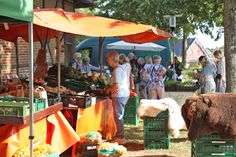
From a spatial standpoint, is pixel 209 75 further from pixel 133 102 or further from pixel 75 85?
pixel 75 85

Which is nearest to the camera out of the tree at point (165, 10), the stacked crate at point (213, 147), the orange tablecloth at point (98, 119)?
the stacked crate at point (213, 147)

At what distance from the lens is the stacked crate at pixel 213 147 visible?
22.2ft

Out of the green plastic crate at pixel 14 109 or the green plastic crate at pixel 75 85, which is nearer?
the green plastic crate at pixel 14 109

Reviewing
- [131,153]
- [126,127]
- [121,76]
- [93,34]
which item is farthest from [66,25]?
[126,127]

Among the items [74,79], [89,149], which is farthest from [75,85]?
[89,149]

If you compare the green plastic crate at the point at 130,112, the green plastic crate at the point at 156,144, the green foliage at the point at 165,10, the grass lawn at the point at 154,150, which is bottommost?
the grass lawn at the point at 154,150

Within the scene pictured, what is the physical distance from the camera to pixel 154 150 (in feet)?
26.6

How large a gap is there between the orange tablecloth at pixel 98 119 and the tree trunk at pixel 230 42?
2384 mm

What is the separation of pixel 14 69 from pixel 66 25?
6.40 meters

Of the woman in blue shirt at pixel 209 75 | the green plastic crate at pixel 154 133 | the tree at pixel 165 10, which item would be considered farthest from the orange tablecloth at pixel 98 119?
the tree at pixel 165 10

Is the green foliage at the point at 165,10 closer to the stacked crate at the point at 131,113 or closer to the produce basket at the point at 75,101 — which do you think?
the stacked crate at the point at 131,113

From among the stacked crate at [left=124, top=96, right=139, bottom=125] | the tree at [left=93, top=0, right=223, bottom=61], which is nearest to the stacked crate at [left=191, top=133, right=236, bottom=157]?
the stacked crate at [left=124, top=96, right=139, bottom=125]

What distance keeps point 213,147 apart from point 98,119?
2.44m

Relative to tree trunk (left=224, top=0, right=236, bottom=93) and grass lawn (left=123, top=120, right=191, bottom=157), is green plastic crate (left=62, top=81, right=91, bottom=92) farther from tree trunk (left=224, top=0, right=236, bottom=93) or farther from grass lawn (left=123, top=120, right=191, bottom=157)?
tree trunk (left=224, top=0, right=236, bottom=93)
